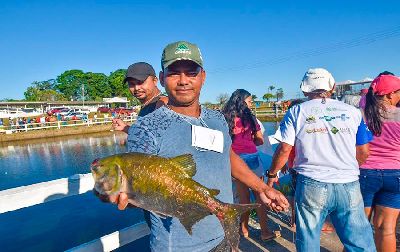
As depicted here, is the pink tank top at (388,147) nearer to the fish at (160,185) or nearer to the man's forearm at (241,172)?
the man's forearm at (241,172)

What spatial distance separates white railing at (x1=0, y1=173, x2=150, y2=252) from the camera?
8.35 feet

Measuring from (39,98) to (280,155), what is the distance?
348 ft

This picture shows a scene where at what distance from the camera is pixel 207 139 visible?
188 cm

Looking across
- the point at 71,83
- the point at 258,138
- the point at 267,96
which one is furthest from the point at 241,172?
the point at 71,83

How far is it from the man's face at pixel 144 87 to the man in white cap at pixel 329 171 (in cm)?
169

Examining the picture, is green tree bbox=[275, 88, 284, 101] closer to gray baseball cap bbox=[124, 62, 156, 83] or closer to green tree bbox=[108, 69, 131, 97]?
green tree bbox=[108, 69, 131, 97]

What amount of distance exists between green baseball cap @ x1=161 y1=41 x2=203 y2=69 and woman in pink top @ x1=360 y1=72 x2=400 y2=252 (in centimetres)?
213

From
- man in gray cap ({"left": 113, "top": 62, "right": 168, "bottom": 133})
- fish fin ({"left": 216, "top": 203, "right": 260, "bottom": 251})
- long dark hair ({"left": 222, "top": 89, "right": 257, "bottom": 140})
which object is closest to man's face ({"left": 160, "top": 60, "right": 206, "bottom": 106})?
fish fin ({"left": 216, "top": 203, "right": 260, "bottom": 251})

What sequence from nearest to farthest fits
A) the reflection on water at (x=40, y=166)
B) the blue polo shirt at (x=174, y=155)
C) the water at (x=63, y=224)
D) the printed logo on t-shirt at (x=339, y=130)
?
the blue polo shirt at (x=174, y=155) < the printed logo on t-shirt at (x=339, y=130) < the water at (x=63, y=224) < the reflection on water at (x=40, y=166)

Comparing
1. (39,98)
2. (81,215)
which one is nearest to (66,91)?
(39,98)

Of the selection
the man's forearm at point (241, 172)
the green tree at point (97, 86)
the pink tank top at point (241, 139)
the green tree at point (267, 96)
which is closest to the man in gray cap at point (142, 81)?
the pink tank top at point (241, 139)

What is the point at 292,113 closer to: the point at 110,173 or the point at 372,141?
the point at 372,141

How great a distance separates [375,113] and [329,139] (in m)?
0.74

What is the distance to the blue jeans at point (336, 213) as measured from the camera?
2.63 m
